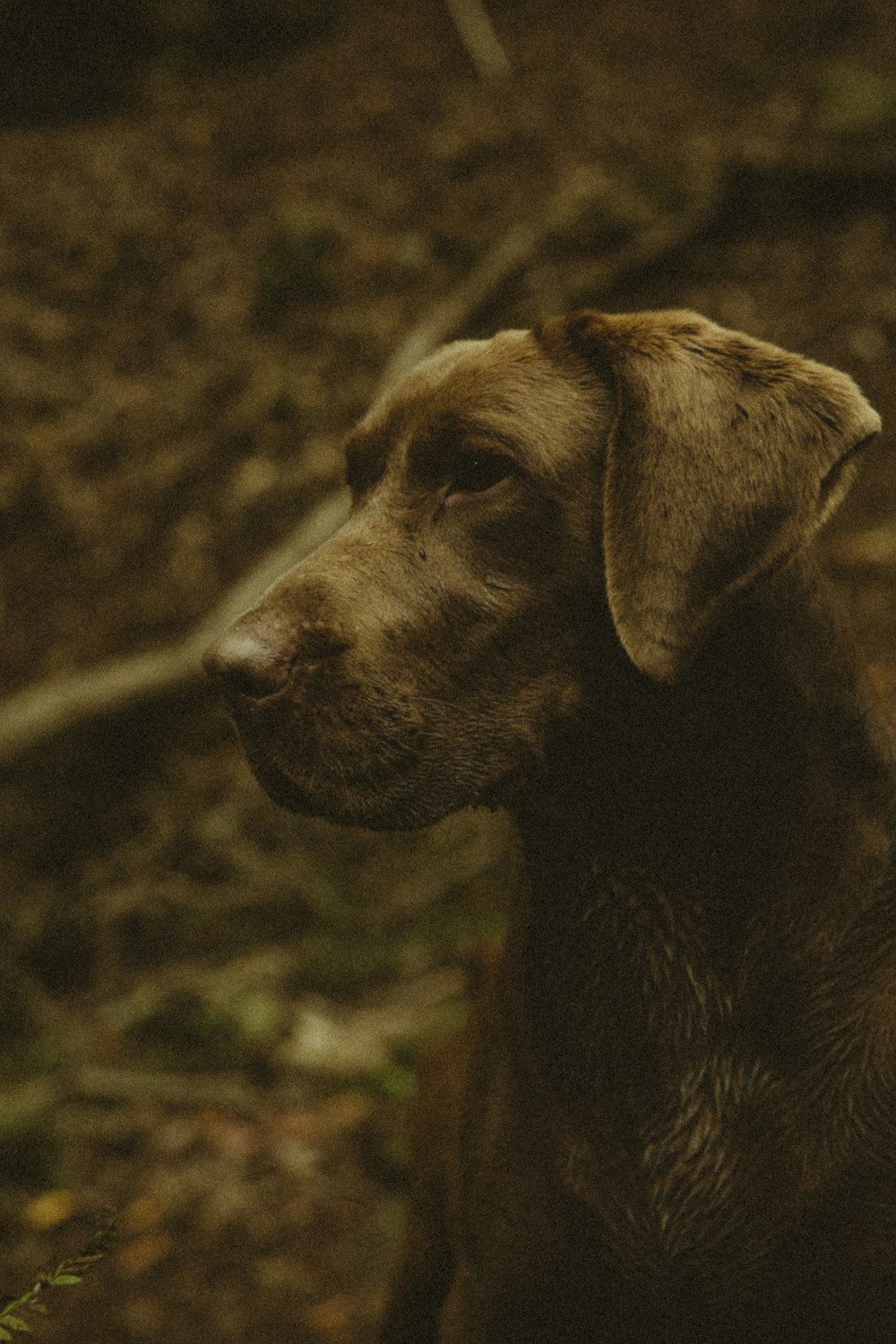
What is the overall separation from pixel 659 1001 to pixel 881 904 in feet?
1.54

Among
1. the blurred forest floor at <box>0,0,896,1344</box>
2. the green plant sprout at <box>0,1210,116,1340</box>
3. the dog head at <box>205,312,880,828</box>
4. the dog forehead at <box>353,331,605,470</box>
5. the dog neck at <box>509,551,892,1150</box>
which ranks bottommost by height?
the blurred forest floor at <box>0,0,896,1344</box>

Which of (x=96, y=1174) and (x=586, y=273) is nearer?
(x=96, y=1174)

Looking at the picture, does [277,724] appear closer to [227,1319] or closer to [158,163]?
[227,1319]

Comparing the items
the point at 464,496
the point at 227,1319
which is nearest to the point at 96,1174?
the point at 227,1319

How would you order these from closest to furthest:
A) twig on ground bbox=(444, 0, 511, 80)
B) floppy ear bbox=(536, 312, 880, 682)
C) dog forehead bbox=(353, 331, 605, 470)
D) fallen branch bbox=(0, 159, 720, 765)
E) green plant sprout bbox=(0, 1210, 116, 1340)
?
1. green plant sprout bbox=(0, 1210, 116, 1340)
2. floppy ear bbox=(536, 312, 880, 682)
3. dog forehead bbox=(353, 331, 605, 470)
4. fallen branch bbox=(0, 159, 720, 765)
5. twig on ground bbox=(444, 0, 511, 80)

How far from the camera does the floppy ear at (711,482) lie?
92.1 inches

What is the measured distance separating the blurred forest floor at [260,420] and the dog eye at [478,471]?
112cm

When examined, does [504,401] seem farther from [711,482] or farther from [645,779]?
[645,779]

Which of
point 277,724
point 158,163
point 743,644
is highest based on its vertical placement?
point 277,724

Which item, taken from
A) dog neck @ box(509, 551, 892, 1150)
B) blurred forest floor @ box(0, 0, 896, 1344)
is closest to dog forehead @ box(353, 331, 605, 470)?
dog neck @ box(509, 551, 892, 1150)

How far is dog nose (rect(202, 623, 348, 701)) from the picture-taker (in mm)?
2445

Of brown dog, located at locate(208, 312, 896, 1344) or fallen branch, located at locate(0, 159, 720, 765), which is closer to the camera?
brown dog, located at locate(208, 312, 896, 1344)

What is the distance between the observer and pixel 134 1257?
15.3 feet

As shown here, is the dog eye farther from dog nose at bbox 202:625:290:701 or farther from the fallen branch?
the fallen branch
